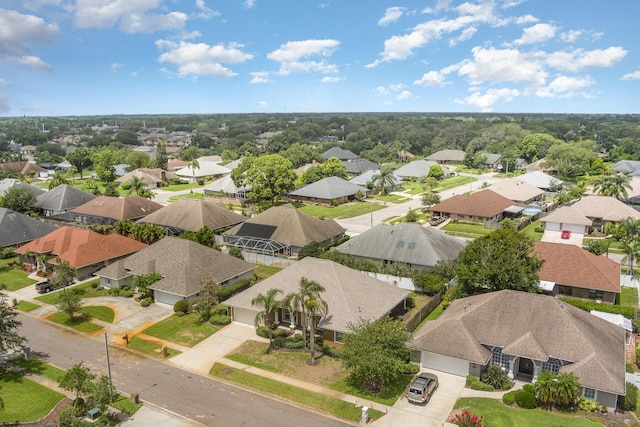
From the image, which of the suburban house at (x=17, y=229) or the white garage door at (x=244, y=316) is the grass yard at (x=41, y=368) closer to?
the white garage door at (x=244, y=316)

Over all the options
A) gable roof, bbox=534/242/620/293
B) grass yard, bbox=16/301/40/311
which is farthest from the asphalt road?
gable roof, bbox=534/242/620/293

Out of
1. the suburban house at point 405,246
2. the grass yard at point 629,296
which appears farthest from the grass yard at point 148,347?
the grass yard at point 629,296

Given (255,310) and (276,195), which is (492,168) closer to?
(276,195)

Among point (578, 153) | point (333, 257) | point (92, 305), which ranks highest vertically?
point (578, 153)

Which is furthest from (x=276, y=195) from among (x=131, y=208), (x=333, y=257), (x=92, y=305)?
(x=92, y=305)

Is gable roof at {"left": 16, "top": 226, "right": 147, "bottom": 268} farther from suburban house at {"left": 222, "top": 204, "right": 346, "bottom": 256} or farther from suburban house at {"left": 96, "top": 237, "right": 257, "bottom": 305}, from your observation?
suburban house at {"left": 222, "top": 204, "right": 346, "bottom": 256}

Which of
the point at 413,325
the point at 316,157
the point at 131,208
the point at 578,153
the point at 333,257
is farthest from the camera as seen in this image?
the point at 316,157
